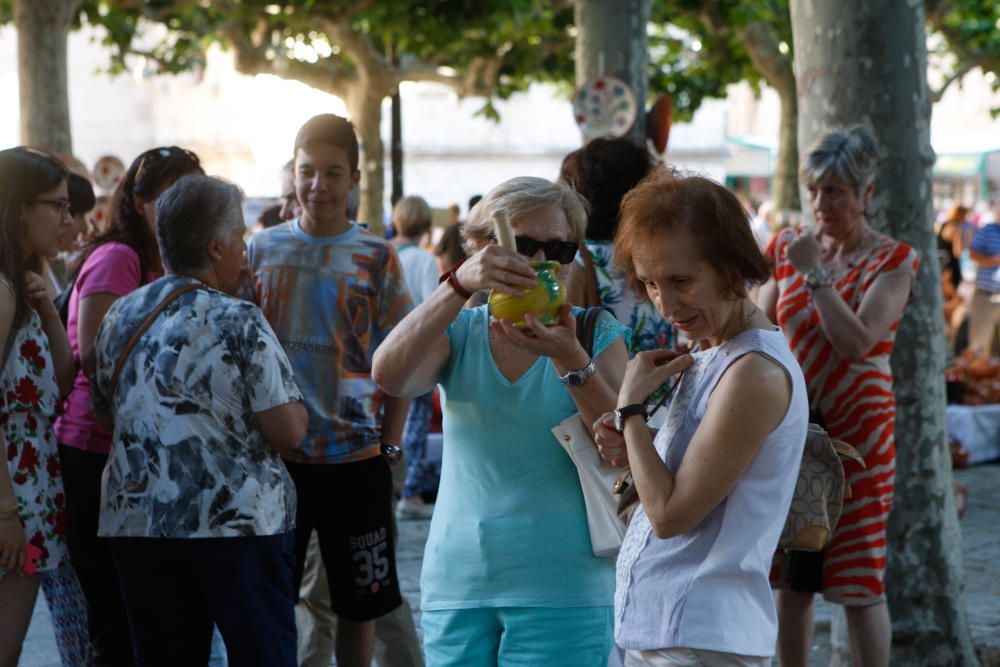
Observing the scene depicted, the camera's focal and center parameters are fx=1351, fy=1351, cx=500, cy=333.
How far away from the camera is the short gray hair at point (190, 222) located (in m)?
3.63

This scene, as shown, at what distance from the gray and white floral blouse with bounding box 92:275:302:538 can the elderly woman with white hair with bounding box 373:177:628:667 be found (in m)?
0.58

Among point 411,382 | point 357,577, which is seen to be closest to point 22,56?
point 357,577

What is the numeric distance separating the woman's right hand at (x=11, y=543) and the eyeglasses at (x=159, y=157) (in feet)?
4.11

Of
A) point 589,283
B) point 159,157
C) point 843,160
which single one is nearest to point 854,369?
point 843,160

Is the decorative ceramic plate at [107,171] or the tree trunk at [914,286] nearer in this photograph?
the tree trunk at [914,286]

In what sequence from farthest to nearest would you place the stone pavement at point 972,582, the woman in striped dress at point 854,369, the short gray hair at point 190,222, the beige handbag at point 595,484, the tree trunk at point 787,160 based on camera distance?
the tree trunk at point 787,160 < the stone pavement at point 972,582 < the woman in striped dress at point 854,369 < the short gray hair at point 190,222 < the beige handbag at point 595,484

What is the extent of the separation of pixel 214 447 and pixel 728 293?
1.53 m

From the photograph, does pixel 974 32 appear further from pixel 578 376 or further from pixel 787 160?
pixel 578 376

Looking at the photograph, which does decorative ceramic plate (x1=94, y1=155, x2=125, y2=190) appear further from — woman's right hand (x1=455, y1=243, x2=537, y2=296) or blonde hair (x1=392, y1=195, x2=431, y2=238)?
woman's right hand (x1=455, y1=243, x2=537, y2=296)

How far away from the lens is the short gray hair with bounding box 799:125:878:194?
171 inches

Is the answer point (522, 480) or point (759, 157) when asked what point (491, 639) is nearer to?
point (522, 480)

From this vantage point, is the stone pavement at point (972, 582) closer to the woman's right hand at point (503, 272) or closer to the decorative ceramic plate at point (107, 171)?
the woman's right hand at point (503, 272)

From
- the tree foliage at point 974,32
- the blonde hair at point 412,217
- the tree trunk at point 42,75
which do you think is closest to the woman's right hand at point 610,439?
the blonde hair at point 412,217

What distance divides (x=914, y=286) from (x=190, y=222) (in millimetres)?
2667
